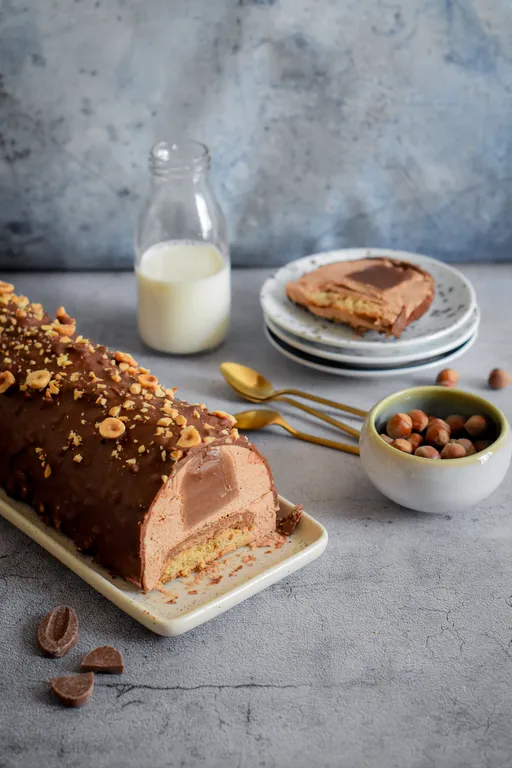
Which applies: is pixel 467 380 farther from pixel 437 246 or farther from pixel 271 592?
pixel 271 592

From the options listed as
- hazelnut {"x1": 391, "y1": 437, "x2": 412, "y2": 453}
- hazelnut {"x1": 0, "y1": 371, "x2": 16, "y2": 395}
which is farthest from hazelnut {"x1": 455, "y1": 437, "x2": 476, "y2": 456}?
hazelnut {"x1": 0, "y1": 371, "x2": 16, "y2": 395}

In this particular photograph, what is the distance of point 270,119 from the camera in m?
2.71

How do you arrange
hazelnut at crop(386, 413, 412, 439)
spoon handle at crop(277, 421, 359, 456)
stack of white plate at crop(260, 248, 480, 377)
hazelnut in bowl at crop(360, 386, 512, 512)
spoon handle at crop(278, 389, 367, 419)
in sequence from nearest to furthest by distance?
1. hazelnut in bowl at crop(360, 386, 512, 512)
2. hazelnut at crop(386, 413, 412, 439)
3. spoon handle at crop(277, 421, 359, 456)
4. spoon handle at crop(278, 389, 367, 419)
5. stack of white plate at crop(260, 248, 480, 377)

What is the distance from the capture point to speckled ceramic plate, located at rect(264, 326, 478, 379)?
2.30 meters

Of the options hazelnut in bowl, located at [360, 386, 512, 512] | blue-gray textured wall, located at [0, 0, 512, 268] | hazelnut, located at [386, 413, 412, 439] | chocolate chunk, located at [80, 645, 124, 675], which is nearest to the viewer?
chocolate chunk, located at [80, 645, 124, 675]

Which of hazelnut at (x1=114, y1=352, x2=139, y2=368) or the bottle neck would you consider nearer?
hazelnut at (x1=114, y1=352, x2=139, y2=368)

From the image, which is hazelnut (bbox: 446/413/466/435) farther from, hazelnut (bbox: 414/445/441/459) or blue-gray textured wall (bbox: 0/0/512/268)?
blue-gray textured wall (bbox: 0/0/512/268)

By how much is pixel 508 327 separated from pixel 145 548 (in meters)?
1.44

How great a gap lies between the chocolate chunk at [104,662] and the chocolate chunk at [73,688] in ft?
0.05

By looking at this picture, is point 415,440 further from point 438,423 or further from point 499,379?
point 499,379

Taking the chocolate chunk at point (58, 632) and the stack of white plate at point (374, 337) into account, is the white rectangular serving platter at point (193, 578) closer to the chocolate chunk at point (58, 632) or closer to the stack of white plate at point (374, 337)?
the chocolate chunk at point (58, 632)

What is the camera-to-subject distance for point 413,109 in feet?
8.92

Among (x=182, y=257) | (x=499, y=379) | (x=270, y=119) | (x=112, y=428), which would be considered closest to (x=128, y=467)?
(x=112, y=428)

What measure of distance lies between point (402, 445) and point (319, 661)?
477 millimetres
